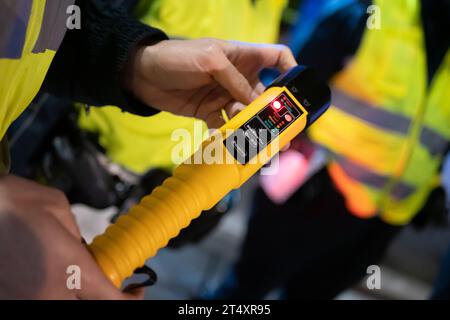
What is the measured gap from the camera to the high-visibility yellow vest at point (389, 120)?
1107 millimetres

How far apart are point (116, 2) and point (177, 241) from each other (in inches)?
19.9

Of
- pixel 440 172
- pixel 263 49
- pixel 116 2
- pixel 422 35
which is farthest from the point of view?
pixel 440 172

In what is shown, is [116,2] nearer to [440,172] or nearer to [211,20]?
[211,20]

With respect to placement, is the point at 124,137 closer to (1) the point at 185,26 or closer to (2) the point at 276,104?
(1) the point at 185,26

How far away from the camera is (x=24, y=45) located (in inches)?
16.9

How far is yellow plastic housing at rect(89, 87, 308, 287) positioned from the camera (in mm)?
468

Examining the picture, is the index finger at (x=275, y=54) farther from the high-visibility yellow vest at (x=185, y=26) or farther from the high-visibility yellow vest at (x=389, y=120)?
the high-visibility yellow vest at (x=389, y=120)

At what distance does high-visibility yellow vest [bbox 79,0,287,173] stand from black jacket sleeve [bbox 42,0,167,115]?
228 mm

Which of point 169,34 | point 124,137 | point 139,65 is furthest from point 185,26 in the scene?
point 139,65

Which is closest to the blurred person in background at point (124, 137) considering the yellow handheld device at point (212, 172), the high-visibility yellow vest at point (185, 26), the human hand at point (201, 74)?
the high-visibility yellow vest at point (185, 26)

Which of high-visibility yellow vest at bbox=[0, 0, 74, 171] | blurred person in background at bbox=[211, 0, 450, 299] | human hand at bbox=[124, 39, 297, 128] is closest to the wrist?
human hand at bbox=[124, 39, 297, 128]

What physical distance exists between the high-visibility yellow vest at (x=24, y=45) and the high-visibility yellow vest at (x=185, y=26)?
38 centimetres
